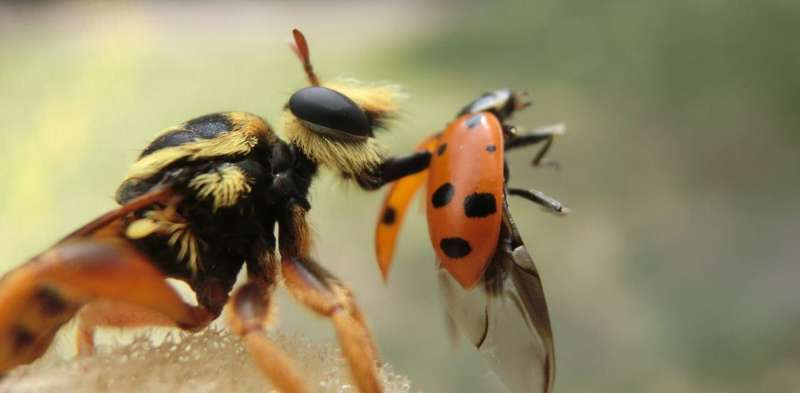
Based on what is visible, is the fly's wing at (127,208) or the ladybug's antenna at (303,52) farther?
the ladybug's antenna at (303,52)

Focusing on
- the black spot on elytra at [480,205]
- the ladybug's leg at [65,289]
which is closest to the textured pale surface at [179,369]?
the ladybug's leg at [65,289]

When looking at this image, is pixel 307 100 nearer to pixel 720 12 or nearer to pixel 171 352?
pixel 171 352

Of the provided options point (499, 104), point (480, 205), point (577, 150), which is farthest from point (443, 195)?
point (577, 150)

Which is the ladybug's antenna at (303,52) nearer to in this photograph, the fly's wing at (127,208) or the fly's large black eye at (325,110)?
the fly's large black eye at (325,110)

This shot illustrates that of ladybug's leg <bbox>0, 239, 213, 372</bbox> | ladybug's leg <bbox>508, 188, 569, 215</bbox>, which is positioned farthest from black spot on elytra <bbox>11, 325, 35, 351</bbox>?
ladybug's leg <bbox>508, 188, 569, 215</bbox>

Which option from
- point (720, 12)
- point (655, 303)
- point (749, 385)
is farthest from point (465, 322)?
point (720, 12)

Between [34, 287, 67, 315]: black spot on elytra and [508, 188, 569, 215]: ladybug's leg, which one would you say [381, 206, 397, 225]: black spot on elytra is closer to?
[508, 188, 569, 215]: ladybug's leg

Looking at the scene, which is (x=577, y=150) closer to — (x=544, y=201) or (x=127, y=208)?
(x=544, y=201)
